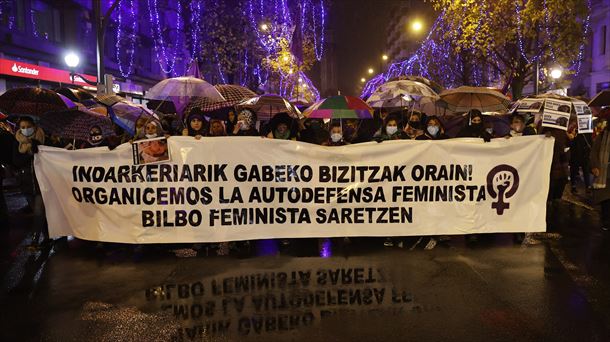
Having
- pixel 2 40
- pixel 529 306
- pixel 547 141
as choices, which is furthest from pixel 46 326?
pixel 2 40

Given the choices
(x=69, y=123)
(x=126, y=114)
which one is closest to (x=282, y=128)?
(x=126, y=114)

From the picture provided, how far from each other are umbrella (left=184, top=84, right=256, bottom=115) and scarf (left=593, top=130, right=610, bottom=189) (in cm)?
609

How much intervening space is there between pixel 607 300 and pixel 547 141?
248 cm

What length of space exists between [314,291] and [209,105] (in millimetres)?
5712

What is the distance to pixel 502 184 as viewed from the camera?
6449 mm

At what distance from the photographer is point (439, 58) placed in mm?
31188

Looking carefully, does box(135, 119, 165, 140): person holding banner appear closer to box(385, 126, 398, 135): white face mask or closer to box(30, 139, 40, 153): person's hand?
box(30, 139, 40, 153): person's hand

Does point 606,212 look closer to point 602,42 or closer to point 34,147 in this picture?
point 34,147

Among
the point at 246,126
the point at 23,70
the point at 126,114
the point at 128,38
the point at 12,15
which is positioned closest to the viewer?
the point at 246,126

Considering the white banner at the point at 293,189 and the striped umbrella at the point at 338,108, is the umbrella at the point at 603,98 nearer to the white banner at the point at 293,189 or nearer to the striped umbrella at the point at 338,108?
the white banner at the point at 293,189

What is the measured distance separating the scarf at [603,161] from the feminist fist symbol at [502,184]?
1719 millimetres

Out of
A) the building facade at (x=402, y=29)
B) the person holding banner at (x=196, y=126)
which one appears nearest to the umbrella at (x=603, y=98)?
the person holding banner at (x=196, y=126)

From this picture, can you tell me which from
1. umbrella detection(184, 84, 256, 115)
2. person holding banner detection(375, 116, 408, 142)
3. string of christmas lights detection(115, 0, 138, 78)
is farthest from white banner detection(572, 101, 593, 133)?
string of christmas lights detection(115, 0, 138, 78)

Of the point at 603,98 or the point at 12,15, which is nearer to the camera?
the point at 603,98
